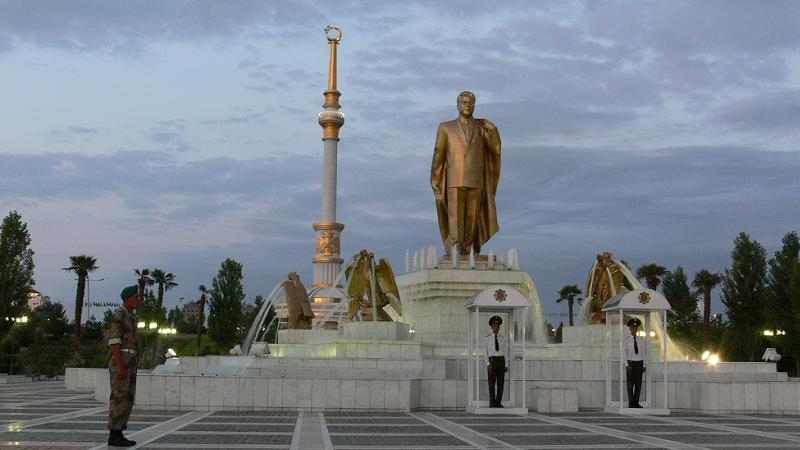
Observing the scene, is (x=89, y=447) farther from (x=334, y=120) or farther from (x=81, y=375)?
(x=334, y=120)

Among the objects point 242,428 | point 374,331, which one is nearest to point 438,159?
point 374,331

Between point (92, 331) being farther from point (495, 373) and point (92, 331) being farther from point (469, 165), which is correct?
point (495, 373)

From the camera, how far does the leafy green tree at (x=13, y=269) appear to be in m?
37.8

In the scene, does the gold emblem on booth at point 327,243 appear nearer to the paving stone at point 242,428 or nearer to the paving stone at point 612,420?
the paving stone at point 612,420

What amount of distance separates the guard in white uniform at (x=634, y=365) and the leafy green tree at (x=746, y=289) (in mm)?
32287

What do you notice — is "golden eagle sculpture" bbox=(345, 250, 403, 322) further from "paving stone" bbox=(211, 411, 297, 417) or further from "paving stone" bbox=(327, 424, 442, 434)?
"paving stone" bbox=(327, 424, 442, 434)

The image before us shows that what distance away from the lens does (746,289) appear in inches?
1917

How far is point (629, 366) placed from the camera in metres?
16.7

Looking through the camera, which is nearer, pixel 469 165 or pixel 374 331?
pixel 374 331

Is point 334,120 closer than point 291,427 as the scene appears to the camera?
No

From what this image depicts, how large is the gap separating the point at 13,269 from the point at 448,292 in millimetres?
21802

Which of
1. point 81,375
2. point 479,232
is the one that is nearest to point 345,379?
point 479,232

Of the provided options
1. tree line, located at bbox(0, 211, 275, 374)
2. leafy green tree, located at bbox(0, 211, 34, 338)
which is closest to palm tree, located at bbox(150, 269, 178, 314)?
tree line, located at bbox(0, 211, 275, 374)

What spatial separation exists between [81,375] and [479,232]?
12.4m
